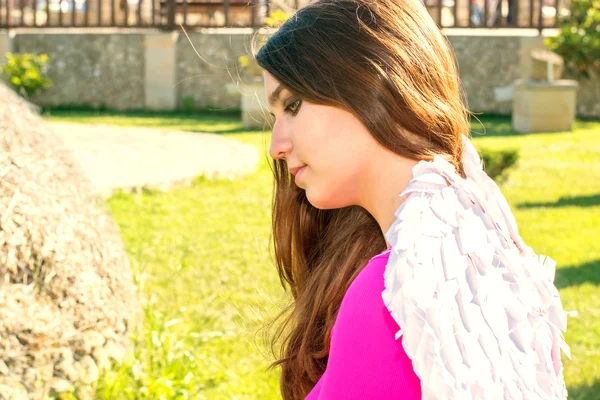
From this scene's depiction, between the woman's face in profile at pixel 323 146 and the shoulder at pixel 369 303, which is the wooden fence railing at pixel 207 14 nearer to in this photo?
the woman's face in profile at pixel 323 146

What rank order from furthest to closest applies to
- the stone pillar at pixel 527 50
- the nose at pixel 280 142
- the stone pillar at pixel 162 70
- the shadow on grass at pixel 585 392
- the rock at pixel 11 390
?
the stone pillar at pixel 162 70 < the stone pillar at pixel 527 50 < the shadow on grass at pixel 585 392 < the rock at pixel 11 390 < the nose at pixel 280 142

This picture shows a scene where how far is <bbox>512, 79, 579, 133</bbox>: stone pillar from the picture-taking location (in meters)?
12.1

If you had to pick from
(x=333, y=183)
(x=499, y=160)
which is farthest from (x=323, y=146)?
(x=499, y=160)

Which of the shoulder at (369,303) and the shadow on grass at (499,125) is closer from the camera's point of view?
the shoulder at (369,303)

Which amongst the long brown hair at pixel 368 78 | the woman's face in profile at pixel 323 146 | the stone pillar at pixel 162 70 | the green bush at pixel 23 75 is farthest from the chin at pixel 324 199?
the stone pillar at pixel 162 70

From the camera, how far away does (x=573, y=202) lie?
7.45 m

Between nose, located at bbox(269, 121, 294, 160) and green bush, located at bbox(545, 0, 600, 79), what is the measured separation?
451 inches

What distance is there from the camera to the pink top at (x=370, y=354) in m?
1.26

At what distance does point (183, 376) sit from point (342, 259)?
6.24ft

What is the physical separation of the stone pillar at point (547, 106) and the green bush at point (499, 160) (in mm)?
4186

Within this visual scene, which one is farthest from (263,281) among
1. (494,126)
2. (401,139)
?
(494,126)

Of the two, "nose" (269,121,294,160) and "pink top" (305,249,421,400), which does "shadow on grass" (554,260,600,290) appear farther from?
"pink top" (305,249,421,400)

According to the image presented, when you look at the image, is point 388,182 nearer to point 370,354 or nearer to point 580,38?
point 370,354

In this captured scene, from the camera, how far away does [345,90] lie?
56.6 inches
